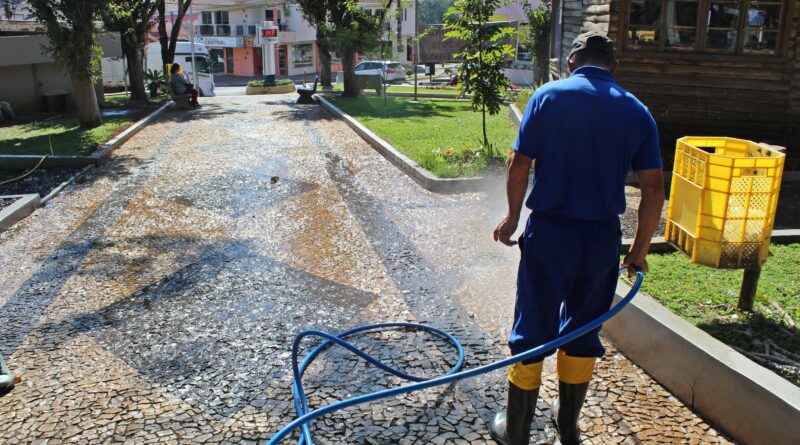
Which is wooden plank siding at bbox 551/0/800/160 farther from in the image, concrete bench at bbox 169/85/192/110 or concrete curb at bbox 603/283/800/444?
concrete bench at bbox 169/85/192/110

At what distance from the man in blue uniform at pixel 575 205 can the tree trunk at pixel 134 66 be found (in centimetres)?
2022

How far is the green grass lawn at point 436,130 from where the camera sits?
10359mm

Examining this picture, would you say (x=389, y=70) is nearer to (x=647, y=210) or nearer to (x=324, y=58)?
(x=324, y=58)

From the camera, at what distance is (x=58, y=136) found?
14.0m

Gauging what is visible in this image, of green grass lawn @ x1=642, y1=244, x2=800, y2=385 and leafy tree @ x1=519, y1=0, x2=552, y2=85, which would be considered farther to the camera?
leafy tree @ x1=519, y1=0, x2=552, y2=85

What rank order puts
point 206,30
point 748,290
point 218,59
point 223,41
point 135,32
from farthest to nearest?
point 218,59
point 206,30
point 223,41
point 135,32
point 748,290

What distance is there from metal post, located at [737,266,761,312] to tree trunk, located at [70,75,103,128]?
14.1m

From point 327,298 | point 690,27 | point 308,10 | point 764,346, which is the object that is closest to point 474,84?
point 690,27

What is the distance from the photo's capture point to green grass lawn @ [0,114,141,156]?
12.2 m

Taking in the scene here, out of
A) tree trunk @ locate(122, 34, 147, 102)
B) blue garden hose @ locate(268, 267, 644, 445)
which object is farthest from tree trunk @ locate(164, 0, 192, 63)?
blue garden hose @ locate(268, 267, 644, 445)

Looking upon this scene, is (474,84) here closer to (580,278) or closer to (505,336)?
(505,336)

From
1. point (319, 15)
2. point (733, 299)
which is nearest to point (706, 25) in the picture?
point (733, 299)

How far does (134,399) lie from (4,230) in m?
4.77

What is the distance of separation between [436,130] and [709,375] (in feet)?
37.2
